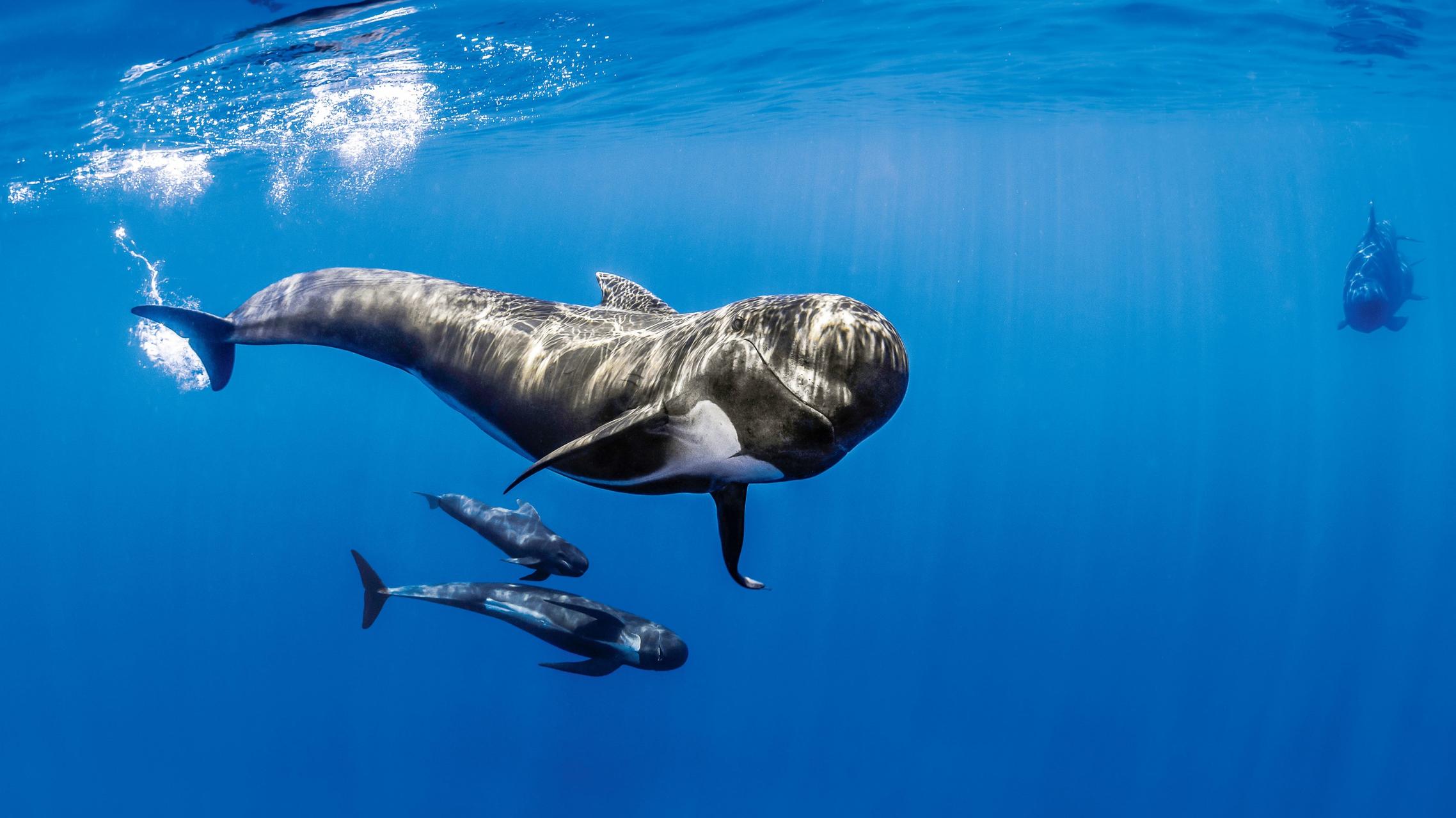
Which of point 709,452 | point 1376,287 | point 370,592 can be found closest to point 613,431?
point 709,452

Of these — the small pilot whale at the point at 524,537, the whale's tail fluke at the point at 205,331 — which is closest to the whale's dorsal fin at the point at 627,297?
the whale's tail fluke at the point at 205,331

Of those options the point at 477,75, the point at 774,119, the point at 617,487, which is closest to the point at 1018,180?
the point at 774,119

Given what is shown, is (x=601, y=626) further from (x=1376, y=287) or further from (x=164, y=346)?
(x=164, y=346)

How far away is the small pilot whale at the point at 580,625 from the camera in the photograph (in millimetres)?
7344

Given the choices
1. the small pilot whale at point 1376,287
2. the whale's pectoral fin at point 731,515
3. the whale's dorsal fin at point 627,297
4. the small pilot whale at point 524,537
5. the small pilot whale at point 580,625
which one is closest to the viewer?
the whale's pectoral fin at point 731,515

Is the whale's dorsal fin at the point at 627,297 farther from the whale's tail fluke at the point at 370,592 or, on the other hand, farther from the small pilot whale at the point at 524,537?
the whale's tail fluke at the point at 370,592

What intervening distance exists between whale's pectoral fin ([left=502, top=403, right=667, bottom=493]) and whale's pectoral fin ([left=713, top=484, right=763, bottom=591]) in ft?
1.55

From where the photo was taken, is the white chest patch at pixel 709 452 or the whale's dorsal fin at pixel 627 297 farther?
the whale's dorsal fin at pixel 627 297

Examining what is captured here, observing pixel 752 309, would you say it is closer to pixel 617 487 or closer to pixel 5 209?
pixel 617 487

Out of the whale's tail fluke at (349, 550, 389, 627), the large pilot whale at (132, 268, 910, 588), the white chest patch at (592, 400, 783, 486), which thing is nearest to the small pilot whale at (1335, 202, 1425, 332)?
the large pilot whale at (132, 268, 910, 588)

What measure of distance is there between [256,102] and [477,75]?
4959 millimetres

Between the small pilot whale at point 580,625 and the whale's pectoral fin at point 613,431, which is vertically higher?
the whale's pectoral fin at point 613,431

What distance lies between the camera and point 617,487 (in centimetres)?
326

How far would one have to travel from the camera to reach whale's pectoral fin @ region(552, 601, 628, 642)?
736 cm
